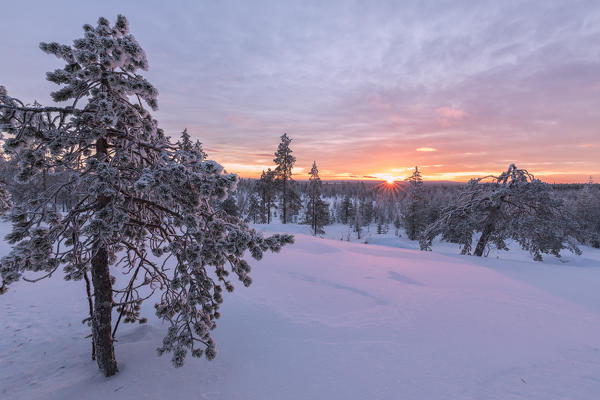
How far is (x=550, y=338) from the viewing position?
187 inches

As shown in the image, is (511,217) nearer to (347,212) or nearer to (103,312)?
(103,312)

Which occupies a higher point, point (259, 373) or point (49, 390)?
point (259, 373)

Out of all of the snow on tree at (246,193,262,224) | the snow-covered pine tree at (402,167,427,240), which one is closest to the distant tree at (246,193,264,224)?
the snow on tree at (246,193,262,224)

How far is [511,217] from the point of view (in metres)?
13.1

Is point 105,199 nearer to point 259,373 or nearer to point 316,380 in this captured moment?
point 259,373

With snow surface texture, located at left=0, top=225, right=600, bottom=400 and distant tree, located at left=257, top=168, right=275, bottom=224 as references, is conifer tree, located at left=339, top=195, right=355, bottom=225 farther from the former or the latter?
snow surface texture, located at left=0, top=225, right=600, bottom=400

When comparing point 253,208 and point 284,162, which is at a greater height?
point 284,162

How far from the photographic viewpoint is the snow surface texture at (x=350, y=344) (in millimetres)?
3740

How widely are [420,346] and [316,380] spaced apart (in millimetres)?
2198

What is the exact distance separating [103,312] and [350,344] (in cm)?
448

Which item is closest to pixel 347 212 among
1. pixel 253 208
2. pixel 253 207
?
pixel 253 208

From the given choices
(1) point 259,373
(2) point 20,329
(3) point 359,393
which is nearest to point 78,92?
(1) point 259,373

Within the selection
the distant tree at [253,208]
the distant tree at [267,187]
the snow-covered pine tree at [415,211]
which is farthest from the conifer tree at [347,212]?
the distant tree at [253,208]

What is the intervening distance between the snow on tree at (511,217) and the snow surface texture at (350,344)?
395 centimetres
